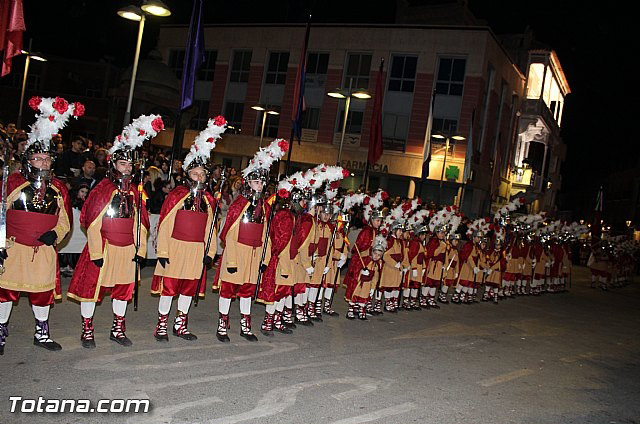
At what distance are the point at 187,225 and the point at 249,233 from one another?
95 centimetres

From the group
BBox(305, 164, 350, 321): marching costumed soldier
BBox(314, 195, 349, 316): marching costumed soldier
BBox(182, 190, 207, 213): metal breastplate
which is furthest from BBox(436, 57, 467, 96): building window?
BBox(182, 190, 207, 213): metal breastplate

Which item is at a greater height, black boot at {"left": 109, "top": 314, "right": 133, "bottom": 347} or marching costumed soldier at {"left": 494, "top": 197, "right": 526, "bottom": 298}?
marching costumed soldier at {"left": 494, "top": 197, "right": 526, "bottom": 298}

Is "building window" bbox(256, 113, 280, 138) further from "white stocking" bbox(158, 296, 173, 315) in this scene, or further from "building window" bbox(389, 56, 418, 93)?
"white stocking" bbox(158, 296, 173, 315)

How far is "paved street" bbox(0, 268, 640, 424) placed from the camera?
5.29 meters

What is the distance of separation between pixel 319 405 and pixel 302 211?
13.9 feet

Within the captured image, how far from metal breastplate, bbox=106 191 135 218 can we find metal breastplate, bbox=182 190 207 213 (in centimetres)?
68

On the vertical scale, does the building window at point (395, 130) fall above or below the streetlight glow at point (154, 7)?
above

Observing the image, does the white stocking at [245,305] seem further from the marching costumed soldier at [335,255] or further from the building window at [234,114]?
the building window at [234,114]

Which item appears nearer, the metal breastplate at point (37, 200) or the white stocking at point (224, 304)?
the metal breastplate at point (37, 200)

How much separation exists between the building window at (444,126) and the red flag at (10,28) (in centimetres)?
2559

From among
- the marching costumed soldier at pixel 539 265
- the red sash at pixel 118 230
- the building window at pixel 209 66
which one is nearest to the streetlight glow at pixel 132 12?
the red sash at pixel 118 230

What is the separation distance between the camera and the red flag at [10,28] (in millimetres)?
8555

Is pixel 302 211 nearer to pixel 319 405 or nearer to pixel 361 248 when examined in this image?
pixel 361 248

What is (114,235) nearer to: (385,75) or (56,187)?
(56,187)
